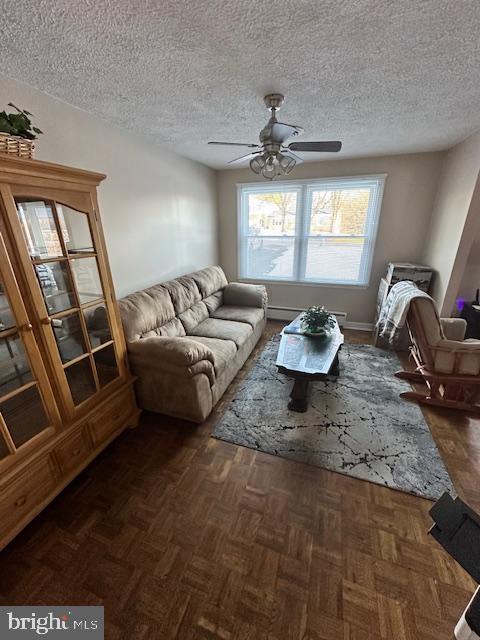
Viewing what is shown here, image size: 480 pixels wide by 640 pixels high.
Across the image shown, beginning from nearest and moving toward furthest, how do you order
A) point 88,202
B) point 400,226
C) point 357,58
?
1. point 357,58
2. point 88,202
3. point 400,226

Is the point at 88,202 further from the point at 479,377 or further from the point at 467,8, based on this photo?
the point at 479,377

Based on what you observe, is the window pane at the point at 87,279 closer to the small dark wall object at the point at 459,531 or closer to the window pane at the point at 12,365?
the window pane at the point at 12,365

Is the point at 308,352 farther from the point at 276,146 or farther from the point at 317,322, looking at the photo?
the point at 276,146

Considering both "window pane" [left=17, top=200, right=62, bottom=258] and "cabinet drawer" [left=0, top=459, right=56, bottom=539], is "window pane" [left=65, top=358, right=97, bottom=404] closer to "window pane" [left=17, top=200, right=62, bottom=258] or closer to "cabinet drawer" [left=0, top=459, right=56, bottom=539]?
"cabinet drawer" [left=0, top=459, right=56, bottom=539]

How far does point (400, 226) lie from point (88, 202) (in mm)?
3811

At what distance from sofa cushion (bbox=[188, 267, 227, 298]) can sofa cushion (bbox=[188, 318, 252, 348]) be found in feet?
1.70

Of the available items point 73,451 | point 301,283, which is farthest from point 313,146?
point 73,451

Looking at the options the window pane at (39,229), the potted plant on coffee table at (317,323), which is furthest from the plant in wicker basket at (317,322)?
the window pane at (39,229)

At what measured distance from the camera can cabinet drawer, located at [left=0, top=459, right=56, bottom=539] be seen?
1.34 metres

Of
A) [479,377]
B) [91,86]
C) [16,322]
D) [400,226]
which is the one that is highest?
[91,86]

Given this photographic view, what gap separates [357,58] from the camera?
145 centimetres

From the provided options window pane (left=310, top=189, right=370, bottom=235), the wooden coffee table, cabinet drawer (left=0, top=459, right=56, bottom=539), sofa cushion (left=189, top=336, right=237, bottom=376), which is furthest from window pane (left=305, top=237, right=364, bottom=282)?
cabinet drawer (left=0, top=459, right=56, bottom=539)

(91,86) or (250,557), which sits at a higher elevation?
(91,86)

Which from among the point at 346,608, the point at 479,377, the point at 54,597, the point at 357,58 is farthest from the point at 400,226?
the point at 54,597
